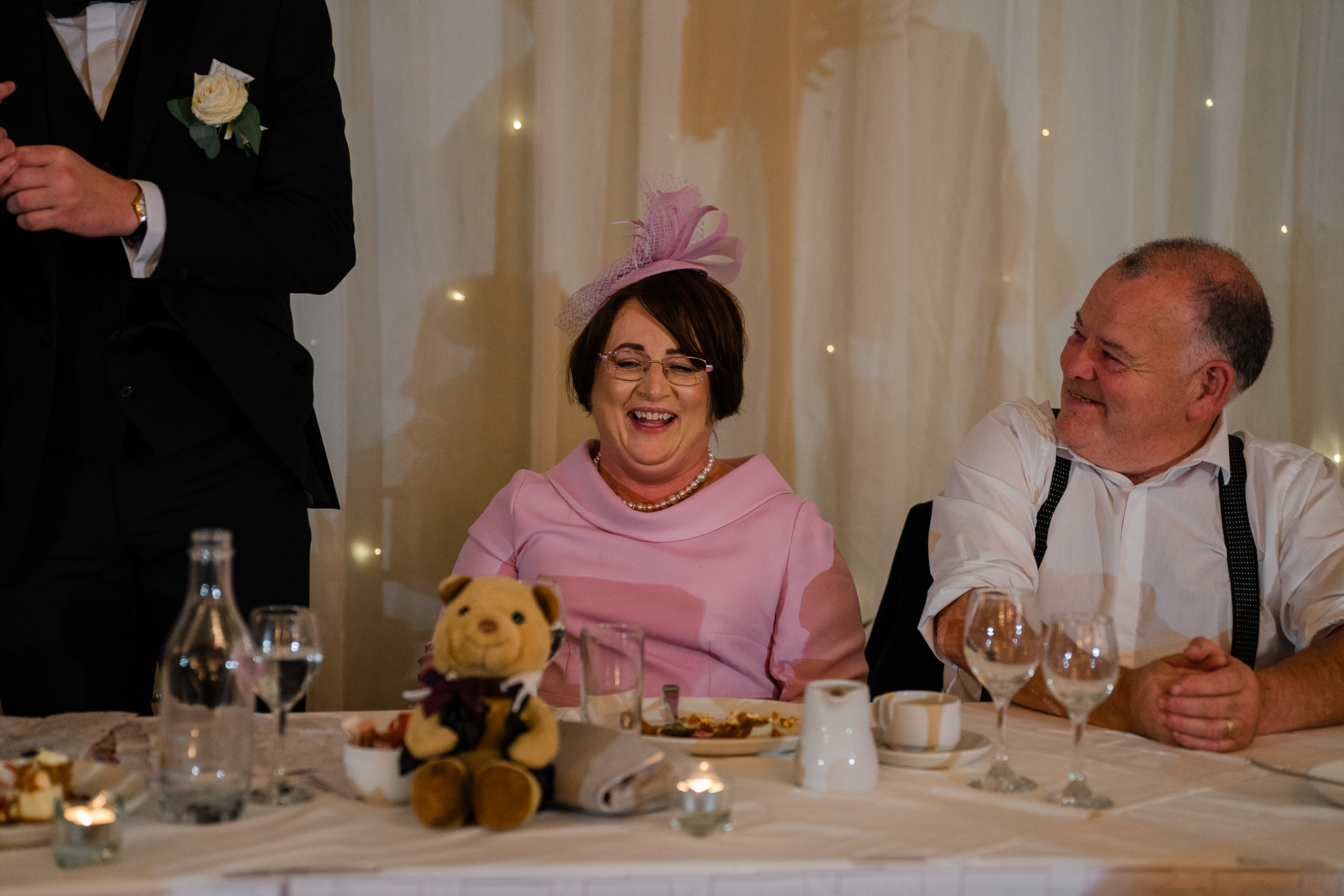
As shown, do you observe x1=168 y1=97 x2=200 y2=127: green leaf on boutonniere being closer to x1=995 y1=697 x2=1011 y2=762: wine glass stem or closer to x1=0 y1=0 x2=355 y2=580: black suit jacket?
x1=0 y1=0 x2=355 y2=580: black suit jacket

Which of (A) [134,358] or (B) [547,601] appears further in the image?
(A) [134,358]

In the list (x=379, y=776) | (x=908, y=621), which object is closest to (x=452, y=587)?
(x=379, y=776)

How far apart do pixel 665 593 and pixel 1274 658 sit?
110 cm

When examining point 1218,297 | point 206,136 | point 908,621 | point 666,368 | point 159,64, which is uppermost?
point 159,64

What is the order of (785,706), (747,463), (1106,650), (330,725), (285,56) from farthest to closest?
(747,463)
(285,56)
(785,706)
(330,725)
(1106,650)

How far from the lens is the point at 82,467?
81.0 inches

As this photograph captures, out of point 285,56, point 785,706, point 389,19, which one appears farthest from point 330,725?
point 389,19

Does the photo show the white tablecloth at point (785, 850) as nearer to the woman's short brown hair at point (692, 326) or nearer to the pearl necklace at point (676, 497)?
the pearl necklace at point (676, 497)

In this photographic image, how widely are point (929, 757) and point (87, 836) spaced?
0.90m

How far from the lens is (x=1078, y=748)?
4.39 ft

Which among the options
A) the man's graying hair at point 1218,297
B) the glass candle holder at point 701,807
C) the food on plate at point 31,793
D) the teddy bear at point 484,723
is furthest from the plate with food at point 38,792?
the man's graying hair at point 1218,297

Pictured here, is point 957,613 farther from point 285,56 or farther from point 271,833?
point 285,56

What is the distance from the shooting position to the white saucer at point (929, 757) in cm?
142

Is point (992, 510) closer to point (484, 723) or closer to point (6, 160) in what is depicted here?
point (484, 723)
